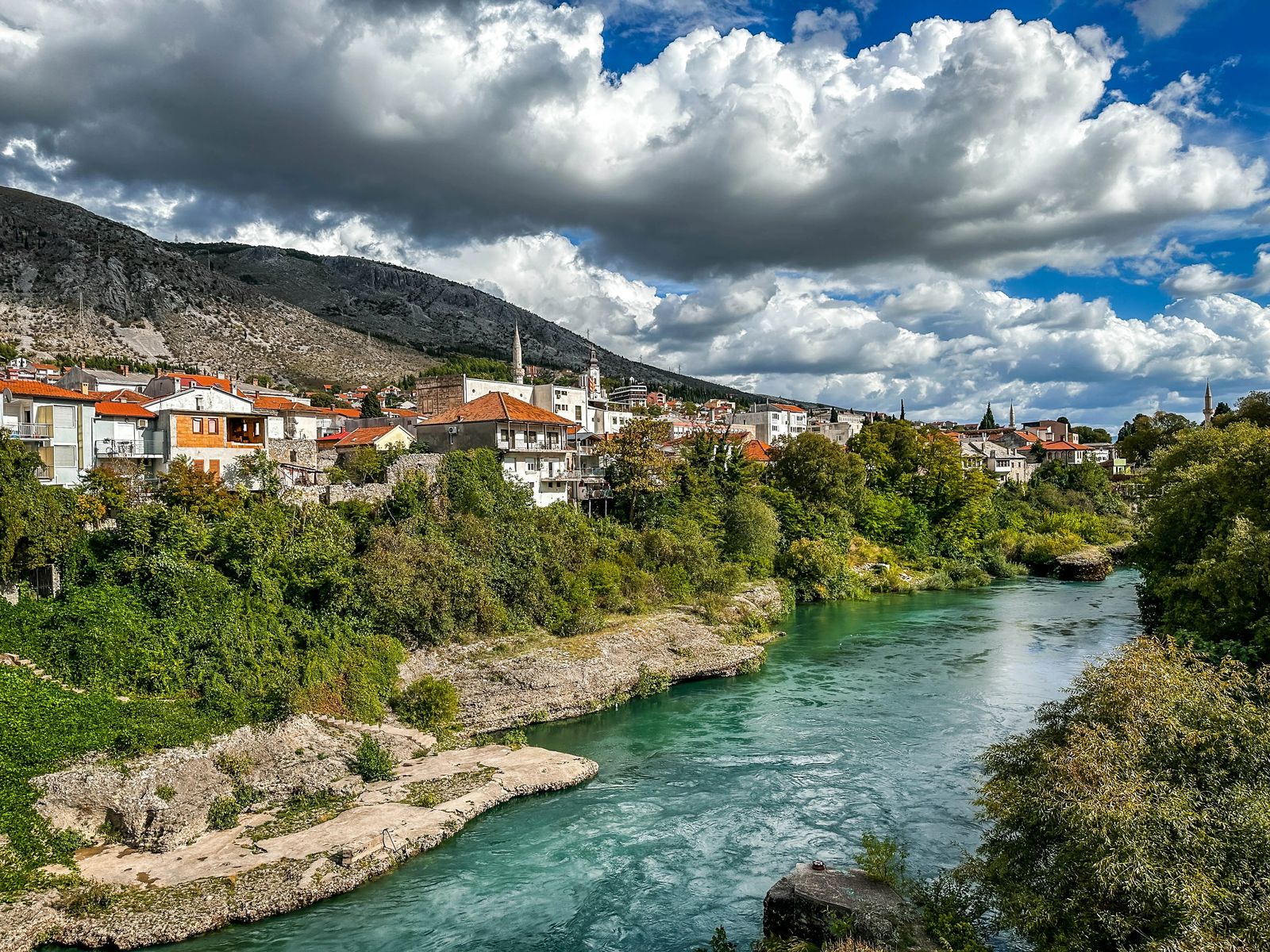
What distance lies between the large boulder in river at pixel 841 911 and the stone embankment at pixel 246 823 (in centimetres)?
849

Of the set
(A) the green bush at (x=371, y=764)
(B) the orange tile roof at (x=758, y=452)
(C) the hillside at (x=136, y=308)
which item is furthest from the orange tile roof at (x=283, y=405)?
(C) the hillside at (x=136, y=308)

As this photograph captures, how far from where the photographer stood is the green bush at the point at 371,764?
20531 mm

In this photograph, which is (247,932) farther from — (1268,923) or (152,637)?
(1268,923)

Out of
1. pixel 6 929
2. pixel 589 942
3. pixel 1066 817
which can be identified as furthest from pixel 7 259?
pixel 1066 817

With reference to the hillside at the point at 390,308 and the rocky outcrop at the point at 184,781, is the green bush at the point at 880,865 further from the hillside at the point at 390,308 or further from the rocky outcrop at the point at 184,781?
the hillside at the point at 390,308

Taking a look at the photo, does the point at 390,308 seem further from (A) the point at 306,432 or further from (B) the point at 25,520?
(B) the point at 25,520

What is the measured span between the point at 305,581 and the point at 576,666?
392 inches

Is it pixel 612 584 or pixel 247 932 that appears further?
pixel 612 584

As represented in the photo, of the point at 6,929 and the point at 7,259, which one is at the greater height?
the point at 7,259

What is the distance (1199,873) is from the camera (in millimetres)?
8320

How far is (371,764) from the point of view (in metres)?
20.6

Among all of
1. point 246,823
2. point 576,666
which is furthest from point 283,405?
point 246,823

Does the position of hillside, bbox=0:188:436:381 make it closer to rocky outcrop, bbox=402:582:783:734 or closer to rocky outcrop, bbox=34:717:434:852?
rocky outcrop, bbox=402:582:783:734

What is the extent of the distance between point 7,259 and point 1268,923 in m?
131
